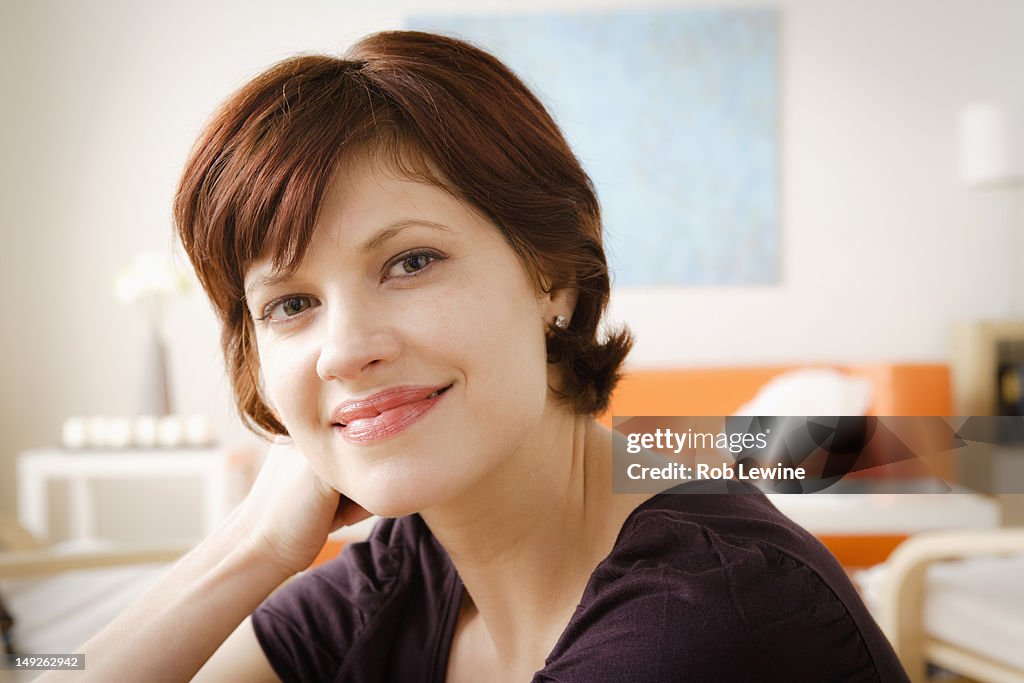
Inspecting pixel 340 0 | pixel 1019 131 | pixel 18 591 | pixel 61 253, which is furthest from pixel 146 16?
pixel 1019 131

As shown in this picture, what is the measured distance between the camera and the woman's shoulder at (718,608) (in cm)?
72

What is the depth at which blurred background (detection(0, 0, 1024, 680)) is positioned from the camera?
13.9ft

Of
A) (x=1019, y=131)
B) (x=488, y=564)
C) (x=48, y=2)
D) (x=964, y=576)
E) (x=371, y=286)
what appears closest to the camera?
(x=371, y=286)

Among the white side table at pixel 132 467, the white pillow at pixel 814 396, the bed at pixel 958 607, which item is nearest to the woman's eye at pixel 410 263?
the bed at pixel 958 607

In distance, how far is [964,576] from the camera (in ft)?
6.26

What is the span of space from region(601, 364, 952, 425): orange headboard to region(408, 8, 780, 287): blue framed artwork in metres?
0.51

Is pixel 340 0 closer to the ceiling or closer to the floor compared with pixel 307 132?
closer to the ceiling

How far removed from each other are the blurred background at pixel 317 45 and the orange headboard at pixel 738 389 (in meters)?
0.22

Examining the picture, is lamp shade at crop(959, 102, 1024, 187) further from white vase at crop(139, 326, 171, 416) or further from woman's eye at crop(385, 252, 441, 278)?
woman's eye at crop(385, 252, 441, 278)

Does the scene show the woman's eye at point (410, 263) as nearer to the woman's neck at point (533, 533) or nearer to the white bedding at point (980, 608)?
the woman's neck at point (533, 533)

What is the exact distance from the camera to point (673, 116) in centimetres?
421

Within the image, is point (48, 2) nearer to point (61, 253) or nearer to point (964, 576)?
point (61, 253)

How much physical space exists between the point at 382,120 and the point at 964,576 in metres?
1.65

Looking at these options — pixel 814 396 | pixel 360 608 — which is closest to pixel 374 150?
pixel 360 608
